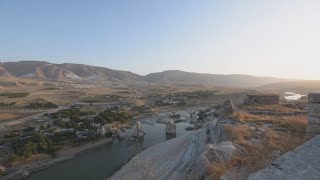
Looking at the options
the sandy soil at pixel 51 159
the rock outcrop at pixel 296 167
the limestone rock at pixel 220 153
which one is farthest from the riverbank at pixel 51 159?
the rock outcrop at pixel 296 167

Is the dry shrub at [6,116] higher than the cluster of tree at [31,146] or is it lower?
lower

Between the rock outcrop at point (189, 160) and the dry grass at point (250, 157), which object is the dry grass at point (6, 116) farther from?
the dry grass at point (250, 157)

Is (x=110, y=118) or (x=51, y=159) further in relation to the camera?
(x=110, y=118)

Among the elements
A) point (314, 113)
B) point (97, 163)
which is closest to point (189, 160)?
point (314, 113)

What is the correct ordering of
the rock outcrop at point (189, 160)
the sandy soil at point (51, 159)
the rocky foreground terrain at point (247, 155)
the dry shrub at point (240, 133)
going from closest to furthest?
the rocky foreground terrain at point (247, 155) → the rock outcrop at point (189, 160) → the dry shrub at point (240, 133) → the sandy soil at point (51, 159)

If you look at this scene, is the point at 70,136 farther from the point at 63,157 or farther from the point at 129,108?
the point at 129,108

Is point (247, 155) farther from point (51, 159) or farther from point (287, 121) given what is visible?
point (51, 159)

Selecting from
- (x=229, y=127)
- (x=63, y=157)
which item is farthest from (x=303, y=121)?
(x=63, y=157)
